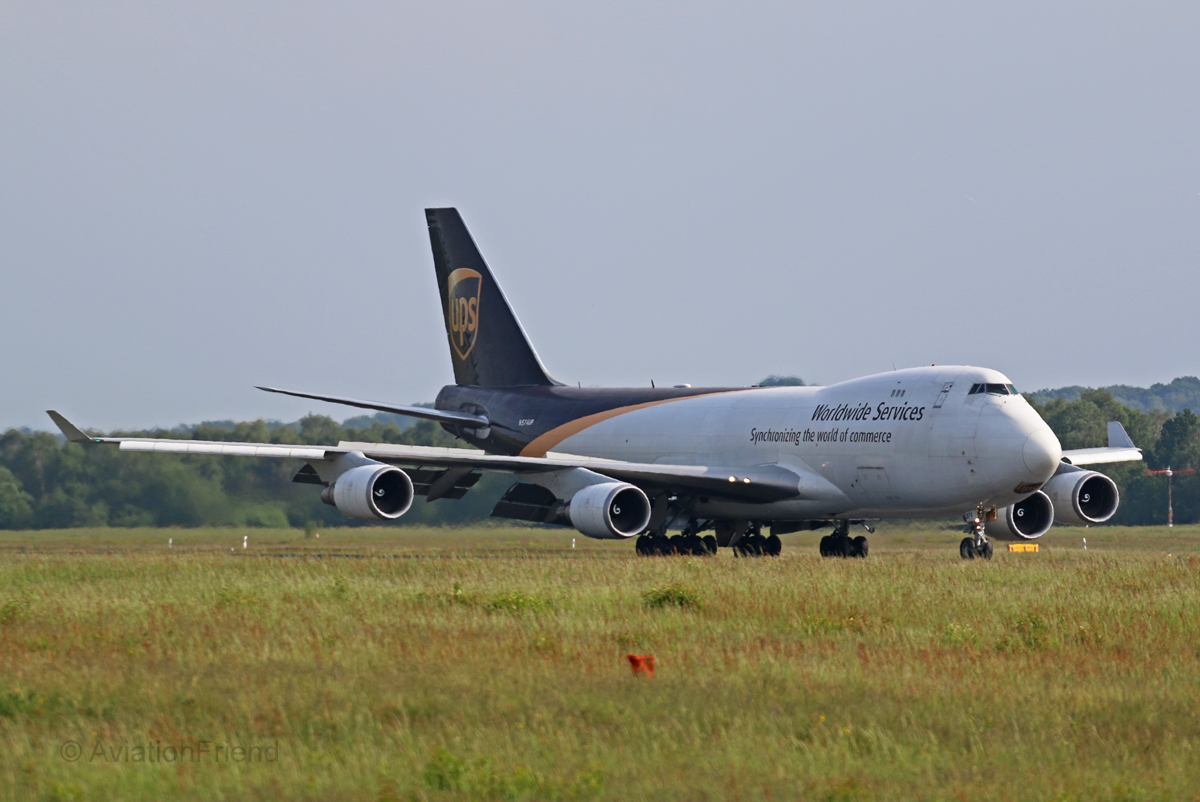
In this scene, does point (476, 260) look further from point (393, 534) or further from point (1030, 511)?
point (1030, 511)

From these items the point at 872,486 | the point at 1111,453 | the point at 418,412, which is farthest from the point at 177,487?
the point at 1111,453

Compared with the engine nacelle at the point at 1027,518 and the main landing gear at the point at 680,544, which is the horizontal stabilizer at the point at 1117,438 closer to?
the engine nacelle at the point at 1027,518

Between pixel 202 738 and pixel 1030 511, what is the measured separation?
24.2 m

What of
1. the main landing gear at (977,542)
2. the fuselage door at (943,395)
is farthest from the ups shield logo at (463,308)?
the main landing gear at (977,542)

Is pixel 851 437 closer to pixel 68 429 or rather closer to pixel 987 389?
pixel 987 389

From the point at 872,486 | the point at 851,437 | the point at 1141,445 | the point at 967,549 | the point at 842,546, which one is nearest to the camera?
the point at 967,549

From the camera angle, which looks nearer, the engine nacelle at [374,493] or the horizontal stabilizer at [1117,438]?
the engine nacelle at [374,493]

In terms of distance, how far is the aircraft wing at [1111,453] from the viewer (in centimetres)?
3388

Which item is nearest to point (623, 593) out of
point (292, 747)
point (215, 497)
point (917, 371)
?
point (292, 747)

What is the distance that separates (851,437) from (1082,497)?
5600mm

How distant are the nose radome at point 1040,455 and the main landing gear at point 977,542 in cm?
182

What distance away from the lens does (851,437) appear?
29.2 m

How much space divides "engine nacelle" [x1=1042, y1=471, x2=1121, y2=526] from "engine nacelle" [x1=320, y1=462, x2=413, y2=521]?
14.1 m

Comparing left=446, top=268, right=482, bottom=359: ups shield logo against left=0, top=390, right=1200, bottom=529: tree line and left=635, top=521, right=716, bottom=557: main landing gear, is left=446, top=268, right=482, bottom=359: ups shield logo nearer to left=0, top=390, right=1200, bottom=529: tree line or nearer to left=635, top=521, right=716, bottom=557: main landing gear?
left=0, top=390, right=1200, bottom=529: tree line
